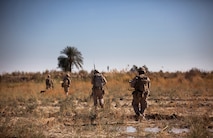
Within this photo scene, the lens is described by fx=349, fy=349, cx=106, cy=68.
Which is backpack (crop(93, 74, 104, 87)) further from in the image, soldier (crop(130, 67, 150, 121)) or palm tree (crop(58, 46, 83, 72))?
palm tree (crop(58, 46, 83, 72))

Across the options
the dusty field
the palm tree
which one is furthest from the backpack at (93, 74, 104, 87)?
the palm tree

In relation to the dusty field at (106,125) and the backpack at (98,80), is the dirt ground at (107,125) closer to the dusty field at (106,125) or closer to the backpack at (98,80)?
the dusty field at (106,125)

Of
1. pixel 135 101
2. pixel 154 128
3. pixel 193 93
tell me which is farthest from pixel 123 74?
pixel 154 128

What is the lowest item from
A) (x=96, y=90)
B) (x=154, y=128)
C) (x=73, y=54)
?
(x=154, y=128)

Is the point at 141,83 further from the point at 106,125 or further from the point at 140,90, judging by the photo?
the point at 106,125

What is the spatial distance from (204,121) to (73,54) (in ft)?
135

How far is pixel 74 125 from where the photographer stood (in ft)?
42.5

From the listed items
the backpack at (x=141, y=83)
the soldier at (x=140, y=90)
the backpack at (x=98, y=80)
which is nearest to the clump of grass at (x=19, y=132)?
the soldier at (x=140, y=90)

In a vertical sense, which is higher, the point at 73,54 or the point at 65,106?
the point at 73,54

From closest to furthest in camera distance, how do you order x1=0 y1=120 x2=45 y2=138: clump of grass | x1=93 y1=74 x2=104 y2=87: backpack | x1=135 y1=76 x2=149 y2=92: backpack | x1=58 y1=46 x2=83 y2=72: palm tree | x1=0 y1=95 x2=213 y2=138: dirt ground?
x1=0 y1=120 x2=45 y2=138: clump of grass, x1=0 y1=95 x2=213 y2=138: dirt ground, x1=135 y1=76 x2=149 y2=92: backpack, x1=93 y1=74 x2=104 y2=87: backpack, x1=58 y1=46 x2=83 y2=72: palm tree

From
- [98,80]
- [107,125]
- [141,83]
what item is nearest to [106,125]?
[107,125]

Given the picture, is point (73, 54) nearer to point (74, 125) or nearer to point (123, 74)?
point (123, 74)

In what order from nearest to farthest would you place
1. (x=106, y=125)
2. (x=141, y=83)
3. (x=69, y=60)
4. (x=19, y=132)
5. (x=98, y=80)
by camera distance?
(x=19, y=132)
(x=106, y=125)
(x=141, y=83)
(x=98, y=80)
(x=69, y=60)

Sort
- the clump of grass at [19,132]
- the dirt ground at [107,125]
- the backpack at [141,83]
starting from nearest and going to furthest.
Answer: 1. the clump of grass at [19,132]
2. the dirt ground at [107,125]
3. the backpack at [141,83]
